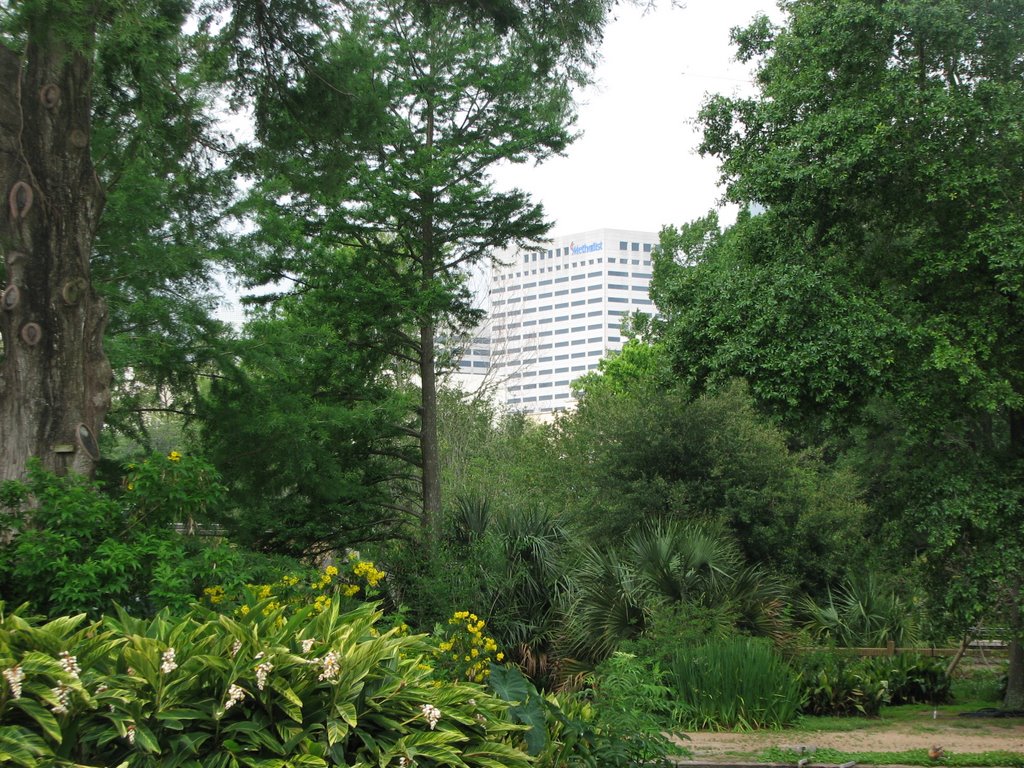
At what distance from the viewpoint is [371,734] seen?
17.7ft

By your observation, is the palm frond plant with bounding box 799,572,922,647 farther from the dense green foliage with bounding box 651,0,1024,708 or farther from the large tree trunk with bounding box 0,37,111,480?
the large tree trunk with bounding box 0,37,111,480

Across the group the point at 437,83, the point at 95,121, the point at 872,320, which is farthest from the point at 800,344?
the point at 437,83

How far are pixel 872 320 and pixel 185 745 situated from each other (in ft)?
33.1

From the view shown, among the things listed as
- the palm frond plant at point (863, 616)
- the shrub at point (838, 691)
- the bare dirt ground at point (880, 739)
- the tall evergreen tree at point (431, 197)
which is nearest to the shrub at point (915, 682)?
the shrub at point (838, 691)

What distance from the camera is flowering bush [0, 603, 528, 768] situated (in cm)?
466

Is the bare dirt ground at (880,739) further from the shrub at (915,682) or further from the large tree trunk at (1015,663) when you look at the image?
the shrub at (915,682)

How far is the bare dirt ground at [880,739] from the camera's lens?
10.0 metres

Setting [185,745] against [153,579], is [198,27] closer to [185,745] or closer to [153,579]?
[153,579]

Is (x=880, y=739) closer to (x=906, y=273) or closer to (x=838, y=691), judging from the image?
(x=838, y=691)

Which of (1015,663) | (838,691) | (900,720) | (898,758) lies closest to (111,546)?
(898,758)

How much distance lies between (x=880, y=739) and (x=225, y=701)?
28.2ft

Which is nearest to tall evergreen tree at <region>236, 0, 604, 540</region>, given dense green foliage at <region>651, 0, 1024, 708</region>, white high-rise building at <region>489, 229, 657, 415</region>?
dense green foliage at <region>651, 0, 1024, 708</region>

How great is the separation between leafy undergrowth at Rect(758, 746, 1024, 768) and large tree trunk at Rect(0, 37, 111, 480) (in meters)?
7.10

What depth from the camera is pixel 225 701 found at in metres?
4.99
